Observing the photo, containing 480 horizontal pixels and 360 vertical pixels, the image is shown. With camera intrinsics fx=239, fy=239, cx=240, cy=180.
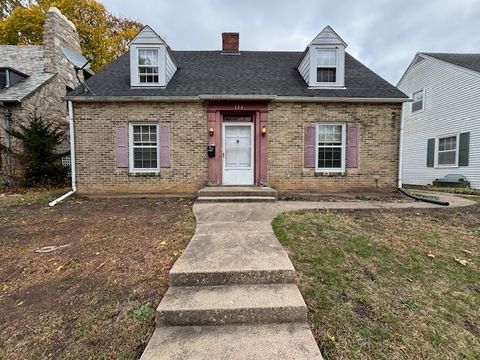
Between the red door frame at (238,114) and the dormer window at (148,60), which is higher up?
the dormer window at (148,60)

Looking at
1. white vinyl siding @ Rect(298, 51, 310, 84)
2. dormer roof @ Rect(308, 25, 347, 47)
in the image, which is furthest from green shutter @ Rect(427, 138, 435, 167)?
white vinyl siding @ Rect(298, 51, 310, 84)

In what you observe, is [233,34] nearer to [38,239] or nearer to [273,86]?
[273,86]

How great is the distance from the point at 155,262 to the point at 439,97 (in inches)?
611

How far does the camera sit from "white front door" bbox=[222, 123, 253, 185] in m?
8.05

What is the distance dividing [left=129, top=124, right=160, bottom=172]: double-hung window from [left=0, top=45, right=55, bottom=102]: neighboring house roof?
21.1 feet

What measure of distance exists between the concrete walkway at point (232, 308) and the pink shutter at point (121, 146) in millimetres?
5386

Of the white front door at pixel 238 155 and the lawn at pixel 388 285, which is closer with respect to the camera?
the lawn at pixel 388 285

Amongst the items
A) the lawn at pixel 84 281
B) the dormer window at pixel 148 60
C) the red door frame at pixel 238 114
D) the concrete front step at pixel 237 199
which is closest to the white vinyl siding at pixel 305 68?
the red door frame at pixel 238 114

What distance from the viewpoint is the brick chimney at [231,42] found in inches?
431

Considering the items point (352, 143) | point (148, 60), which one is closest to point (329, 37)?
point (352, 143)

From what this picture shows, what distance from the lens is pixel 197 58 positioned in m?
10.3

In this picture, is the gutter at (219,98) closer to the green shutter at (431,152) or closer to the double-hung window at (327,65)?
the double-hung window at (327,65)

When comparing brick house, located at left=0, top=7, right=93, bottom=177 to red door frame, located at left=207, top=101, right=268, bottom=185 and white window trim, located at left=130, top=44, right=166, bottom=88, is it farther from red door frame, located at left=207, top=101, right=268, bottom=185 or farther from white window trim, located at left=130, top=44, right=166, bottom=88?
red door frame, located at left=207, top=101, right=268, bottom=185

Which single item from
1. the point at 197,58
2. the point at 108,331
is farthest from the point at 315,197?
the point at 197,58
